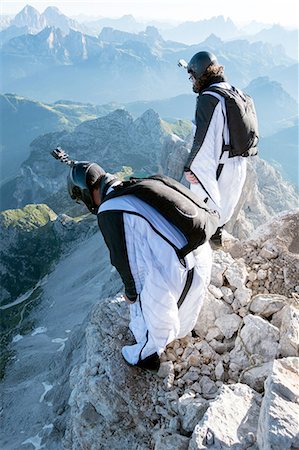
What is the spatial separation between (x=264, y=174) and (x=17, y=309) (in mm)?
115873

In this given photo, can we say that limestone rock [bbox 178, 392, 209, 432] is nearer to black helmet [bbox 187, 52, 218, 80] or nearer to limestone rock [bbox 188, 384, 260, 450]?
limestone rock [bbox 188, 384, 260, 450]

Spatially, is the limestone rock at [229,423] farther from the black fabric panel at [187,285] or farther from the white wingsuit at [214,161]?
the white wingsuit at [214,161]

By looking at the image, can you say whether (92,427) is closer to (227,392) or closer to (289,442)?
(227,392)

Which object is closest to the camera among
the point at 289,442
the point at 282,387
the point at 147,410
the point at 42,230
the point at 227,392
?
the point at 289,442

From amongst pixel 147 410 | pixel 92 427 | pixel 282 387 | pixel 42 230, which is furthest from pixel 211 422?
pixel 42 230

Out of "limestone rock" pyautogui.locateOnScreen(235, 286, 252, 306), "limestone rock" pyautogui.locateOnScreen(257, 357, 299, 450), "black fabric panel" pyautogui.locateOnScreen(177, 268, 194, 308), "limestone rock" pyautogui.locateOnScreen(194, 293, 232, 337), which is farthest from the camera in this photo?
"limestone rock" pyautogui.locateOnScreen(235, 286, 252, 306)

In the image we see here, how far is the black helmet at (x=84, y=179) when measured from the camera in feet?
20.3

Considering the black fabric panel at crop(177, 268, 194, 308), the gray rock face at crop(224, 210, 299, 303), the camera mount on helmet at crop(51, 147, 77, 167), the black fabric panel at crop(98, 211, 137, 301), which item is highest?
the camera mount on helmet at crop(51, 147, 77, 167)

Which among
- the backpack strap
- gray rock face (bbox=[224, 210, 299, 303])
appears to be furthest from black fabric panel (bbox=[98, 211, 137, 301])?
the backpack strap

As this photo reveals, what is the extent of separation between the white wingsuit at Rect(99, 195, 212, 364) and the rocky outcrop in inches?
25.3

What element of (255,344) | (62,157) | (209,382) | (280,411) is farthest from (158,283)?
(62,157)

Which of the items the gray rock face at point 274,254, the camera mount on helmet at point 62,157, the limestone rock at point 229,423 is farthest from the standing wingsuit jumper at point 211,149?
the limestone rock at point 229,423

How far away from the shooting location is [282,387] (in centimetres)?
501

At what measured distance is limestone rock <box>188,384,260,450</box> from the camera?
4.95 meters
